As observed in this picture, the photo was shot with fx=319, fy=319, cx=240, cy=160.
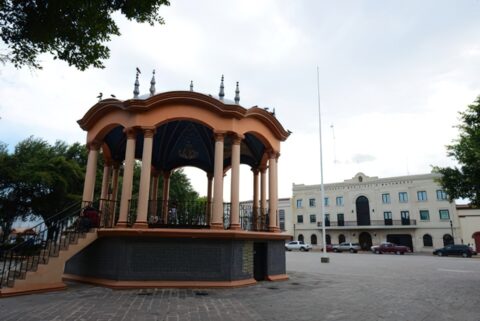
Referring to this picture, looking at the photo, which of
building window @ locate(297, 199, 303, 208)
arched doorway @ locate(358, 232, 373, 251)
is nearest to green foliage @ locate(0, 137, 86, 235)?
building window @ locate(297, 199, 303, 208)

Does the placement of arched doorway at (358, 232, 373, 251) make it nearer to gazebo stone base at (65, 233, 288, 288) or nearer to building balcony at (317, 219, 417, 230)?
building balcony at (317, 219, 417, 230)

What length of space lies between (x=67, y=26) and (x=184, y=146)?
9602mm

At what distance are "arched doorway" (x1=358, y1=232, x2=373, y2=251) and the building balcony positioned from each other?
2.06m

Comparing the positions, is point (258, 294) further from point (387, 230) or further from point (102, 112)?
point (387, 230)

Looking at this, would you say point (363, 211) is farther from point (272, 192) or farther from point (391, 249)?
point (272, 192)

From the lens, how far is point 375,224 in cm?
4775

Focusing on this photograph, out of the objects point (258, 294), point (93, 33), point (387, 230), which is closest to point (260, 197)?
point (258, 294)

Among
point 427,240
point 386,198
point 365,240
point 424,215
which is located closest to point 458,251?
point 427,240

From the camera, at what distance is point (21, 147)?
2552 centimetres

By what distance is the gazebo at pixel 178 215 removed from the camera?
9.87 metres

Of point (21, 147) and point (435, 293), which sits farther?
point (21, 147)

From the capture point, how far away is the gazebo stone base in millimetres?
9750

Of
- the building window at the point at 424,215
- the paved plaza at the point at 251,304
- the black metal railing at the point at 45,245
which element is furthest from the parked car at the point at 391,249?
the black metal railing at the point at 45,245

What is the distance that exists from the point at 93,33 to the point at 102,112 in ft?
19.1
